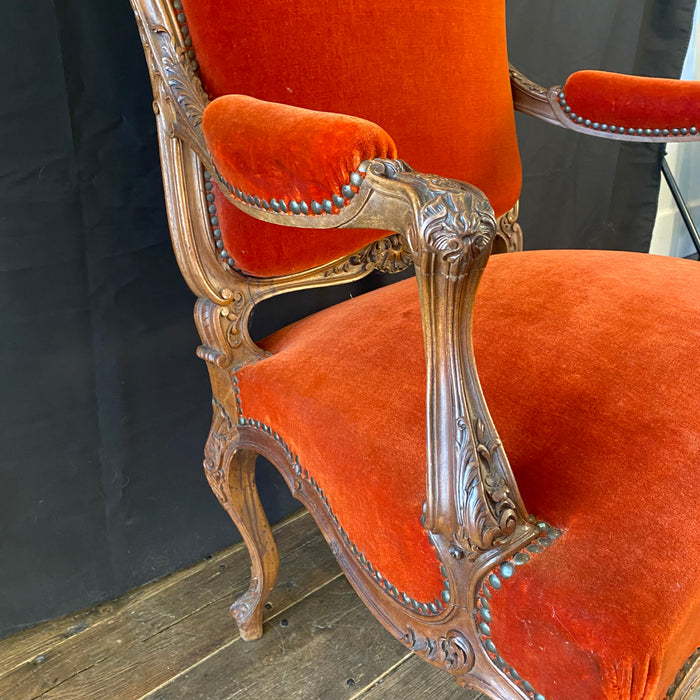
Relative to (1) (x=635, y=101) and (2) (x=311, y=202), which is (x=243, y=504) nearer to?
(2) (x=311, y=202)

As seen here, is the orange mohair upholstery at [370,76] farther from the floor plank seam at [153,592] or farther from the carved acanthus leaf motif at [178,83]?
the floor plank seam at [153,592]

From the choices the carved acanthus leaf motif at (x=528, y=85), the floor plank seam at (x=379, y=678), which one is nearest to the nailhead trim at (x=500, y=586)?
the floor plank seam at (x=379, y=678)

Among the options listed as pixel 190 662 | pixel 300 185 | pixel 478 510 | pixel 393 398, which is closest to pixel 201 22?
pixel 300 185

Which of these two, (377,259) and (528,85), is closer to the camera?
(377,259)

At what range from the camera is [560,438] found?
0.51 meters

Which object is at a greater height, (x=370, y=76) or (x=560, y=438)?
(x=370, y=76)

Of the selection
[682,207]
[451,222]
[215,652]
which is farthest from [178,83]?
[682,207]

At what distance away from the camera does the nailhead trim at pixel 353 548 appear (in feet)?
1.73

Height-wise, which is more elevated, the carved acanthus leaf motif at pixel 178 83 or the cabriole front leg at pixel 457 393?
the carved acanthus leaf motif at pixel 178 83

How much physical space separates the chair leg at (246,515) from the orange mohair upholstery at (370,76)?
0.88 ft

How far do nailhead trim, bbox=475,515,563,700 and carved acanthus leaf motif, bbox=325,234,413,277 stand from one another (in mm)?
475

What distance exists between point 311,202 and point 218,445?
1.57ft

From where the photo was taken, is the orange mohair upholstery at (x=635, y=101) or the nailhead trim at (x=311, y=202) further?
the orange mohair upholstery at (x=635, y=101)

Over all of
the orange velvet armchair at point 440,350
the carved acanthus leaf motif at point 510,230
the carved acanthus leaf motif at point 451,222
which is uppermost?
the carved acanthus leaf motif at point 451,222
